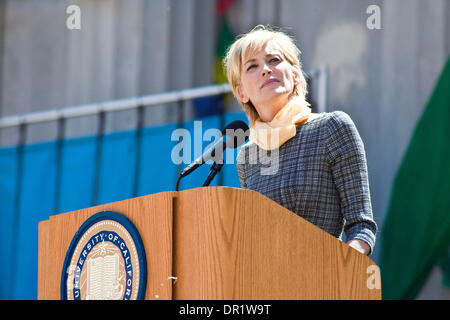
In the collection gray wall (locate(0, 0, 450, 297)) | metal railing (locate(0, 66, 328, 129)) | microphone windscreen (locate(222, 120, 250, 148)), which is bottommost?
microphone windscreen (locate(222, 120, 250, 148))

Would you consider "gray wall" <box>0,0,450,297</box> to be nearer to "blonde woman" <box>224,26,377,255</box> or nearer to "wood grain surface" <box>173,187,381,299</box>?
"blonde woman" <box>224,26,377,255</box>

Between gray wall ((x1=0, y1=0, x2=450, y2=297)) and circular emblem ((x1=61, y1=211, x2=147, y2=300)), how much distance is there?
2496 mm

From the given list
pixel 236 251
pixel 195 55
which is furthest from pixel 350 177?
pixel 195 55

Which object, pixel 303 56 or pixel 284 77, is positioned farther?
pixel 303 56

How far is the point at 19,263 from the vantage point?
432 centimetres

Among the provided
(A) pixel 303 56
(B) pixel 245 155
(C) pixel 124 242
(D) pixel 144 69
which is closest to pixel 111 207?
(C) pixel 124 242

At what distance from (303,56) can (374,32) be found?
546 mm

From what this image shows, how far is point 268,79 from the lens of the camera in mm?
2129

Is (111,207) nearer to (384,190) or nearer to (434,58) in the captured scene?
(384,190)

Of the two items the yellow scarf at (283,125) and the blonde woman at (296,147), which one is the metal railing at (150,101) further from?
the yellow scarf at (283,125)

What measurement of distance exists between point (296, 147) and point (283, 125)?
0.09 metres

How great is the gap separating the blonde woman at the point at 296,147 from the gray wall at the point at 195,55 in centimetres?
184

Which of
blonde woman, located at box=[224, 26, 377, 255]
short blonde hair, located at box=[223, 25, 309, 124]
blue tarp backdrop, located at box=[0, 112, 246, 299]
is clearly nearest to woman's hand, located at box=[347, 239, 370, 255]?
blonde woman, located at box=[224, 26, 377, 255]

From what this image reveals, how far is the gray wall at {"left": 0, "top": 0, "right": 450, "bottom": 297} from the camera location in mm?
4023
